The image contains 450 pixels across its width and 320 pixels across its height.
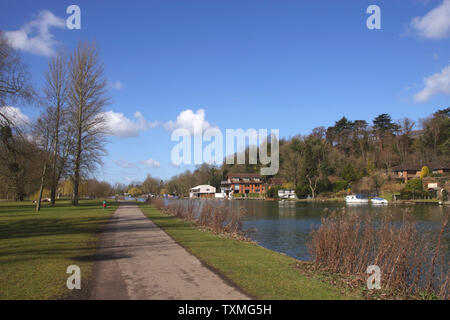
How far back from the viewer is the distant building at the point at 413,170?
66.4 m

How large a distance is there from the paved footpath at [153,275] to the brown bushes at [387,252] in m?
3.82

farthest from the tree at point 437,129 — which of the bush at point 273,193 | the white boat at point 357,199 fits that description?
the bush at point 273,193

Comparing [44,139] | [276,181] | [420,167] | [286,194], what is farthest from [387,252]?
[276,181]

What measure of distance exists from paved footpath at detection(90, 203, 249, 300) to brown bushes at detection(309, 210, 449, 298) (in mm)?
3820

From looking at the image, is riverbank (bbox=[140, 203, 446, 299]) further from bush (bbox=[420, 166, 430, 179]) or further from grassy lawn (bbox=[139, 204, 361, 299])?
bush (bbox=[420, 166, 430, 179])

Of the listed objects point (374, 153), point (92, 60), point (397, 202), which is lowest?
point (397, 202)

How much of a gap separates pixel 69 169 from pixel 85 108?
7.73m

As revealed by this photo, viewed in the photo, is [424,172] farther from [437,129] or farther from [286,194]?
[286,194]

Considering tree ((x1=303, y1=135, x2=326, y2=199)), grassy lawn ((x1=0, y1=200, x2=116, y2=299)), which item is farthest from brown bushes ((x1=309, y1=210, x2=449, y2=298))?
tree ((x1=303, y1=135, x2=326, y2=199))

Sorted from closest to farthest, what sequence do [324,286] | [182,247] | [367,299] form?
[367,299]
[324,286]
[182,247]
